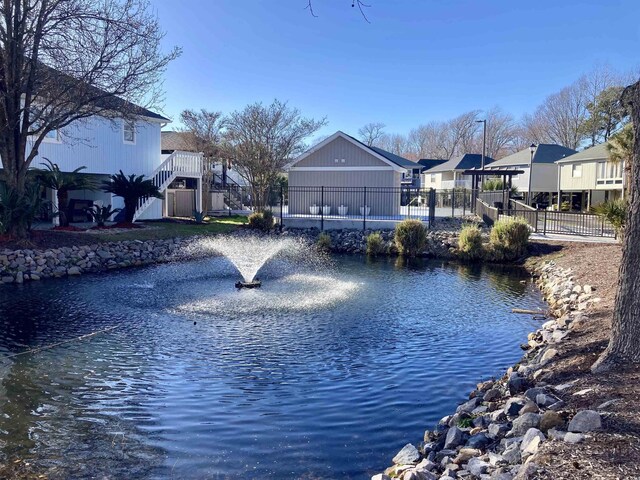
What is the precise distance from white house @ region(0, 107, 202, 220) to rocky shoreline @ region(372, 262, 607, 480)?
18640 millimetres

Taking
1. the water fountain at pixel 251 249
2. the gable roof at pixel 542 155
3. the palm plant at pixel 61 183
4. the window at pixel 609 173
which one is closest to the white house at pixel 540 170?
the gable roof at pixel 542 155

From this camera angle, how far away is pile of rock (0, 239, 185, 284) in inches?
587

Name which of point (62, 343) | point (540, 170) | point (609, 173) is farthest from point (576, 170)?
point (62, 343)

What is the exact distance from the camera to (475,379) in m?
7.26

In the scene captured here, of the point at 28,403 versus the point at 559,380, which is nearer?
the point at 559,380

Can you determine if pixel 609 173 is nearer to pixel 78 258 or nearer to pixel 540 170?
pixel 540 170

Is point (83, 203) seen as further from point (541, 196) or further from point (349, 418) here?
point (541, 196)

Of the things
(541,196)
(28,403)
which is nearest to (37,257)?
(28,403)

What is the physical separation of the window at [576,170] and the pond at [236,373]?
99.7ft

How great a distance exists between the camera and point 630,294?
5.28m

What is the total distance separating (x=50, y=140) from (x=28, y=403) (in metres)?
17.8

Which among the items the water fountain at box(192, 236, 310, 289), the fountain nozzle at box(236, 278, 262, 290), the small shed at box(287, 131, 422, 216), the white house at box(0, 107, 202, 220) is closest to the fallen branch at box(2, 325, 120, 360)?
the fountain nozzle at box(236, 278, 262, 290)

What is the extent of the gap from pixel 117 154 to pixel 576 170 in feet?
109

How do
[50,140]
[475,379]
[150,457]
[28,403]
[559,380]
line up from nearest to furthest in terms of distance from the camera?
[150,457]
[559,380]
[28,403]
[475,379]
[50,140]
